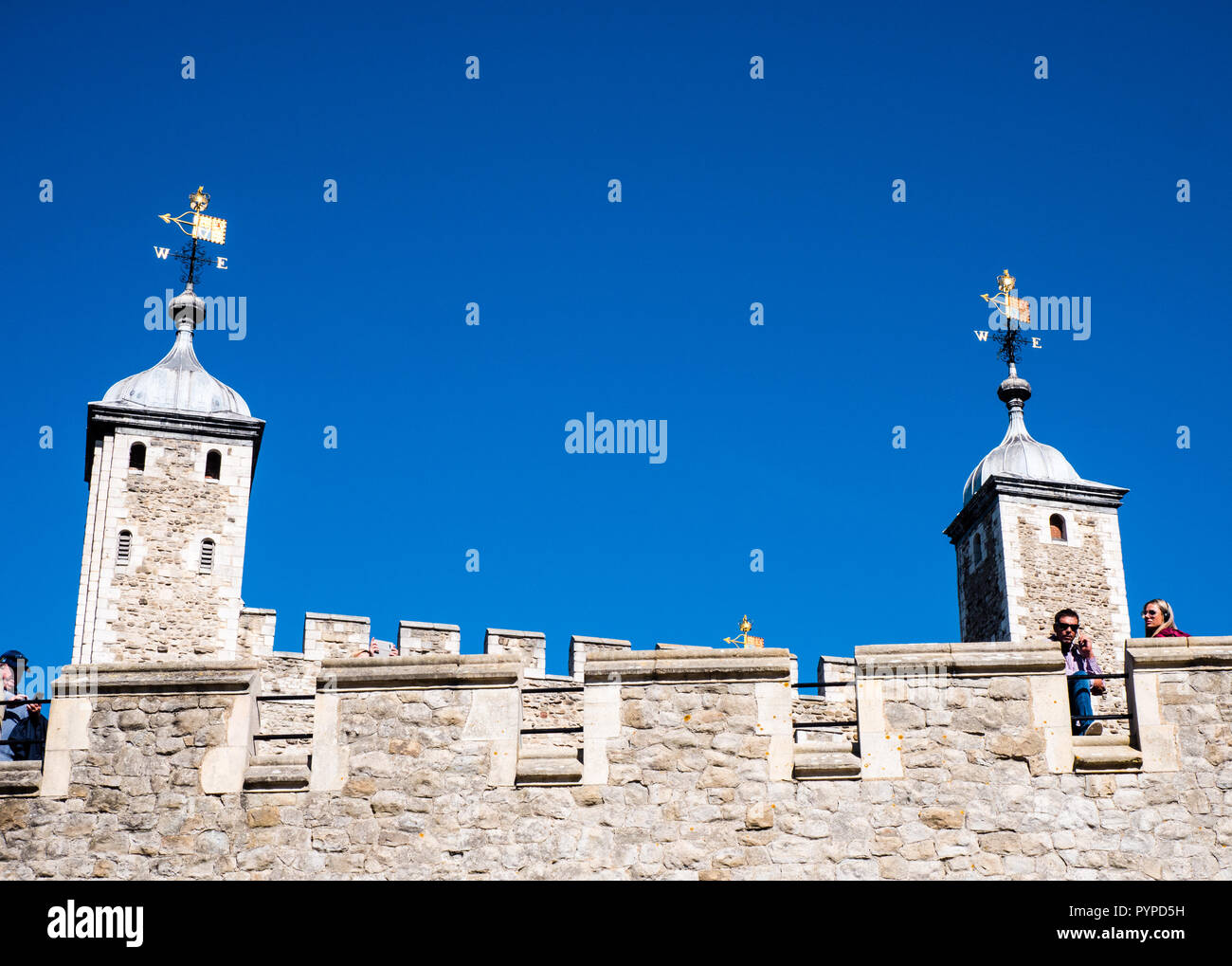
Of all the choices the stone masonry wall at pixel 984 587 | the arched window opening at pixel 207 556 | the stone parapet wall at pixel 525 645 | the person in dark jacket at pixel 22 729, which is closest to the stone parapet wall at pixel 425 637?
the stone parapet wall at pixel 525 645

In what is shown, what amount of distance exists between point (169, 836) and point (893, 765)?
4.58 metres

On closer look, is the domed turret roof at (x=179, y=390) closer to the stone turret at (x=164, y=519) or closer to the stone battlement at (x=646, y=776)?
the stone turret at (x=164, y=519)

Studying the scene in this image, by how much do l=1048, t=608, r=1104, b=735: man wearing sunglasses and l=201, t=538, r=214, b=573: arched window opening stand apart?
62.4 feet

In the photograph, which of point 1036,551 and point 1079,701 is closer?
point 1079,701

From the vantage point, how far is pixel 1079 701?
34.9ft

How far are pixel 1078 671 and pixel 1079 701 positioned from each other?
48 cm

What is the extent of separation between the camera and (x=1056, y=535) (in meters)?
31.1

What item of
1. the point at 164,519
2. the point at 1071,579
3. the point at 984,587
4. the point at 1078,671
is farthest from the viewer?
the point at 984,587

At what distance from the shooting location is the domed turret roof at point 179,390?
2948cm

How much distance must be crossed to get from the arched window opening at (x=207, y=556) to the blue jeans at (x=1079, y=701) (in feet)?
64.5

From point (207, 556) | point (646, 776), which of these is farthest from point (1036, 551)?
point (646, 776)

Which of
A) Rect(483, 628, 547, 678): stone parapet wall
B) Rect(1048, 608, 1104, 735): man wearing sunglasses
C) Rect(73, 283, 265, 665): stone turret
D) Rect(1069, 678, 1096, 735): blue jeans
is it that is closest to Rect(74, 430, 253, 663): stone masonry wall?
Rect(73, 283, 265, 665): stone turret

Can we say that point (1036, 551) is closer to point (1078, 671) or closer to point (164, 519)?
point (164, 519)

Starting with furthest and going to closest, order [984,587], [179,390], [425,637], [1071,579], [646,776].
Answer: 1. [984,587]
2. [1071,579]
3. [179,390]
4. [425,637]
5. [646,776]
